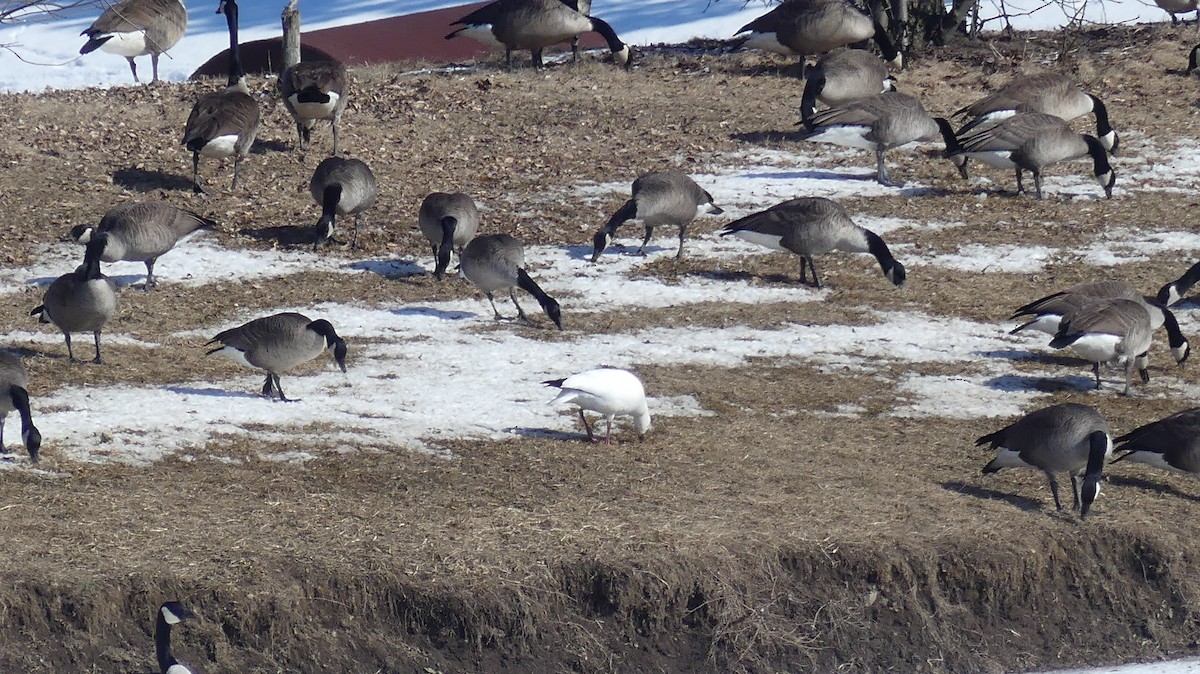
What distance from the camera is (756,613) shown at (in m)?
7.27

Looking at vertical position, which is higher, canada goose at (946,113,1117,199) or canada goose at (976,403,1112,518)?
canada goose at (946,113,1117,199)

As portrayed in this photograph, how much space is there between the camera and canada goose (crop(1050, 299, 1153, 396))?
10164mm

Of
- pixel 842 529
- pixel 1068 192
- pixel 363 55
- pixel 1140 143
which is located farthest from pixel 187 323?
pixel 363 55

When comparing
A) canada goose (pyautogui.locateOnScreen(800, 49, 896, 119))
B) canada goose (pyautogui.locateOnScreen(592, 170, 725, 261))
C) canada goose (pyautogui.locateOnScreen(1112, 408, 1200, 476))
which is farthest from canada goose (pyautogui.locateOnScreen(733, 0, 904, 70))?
canada goose (pyautogui.locateOnScreen(1112, 408, 1200, 476))

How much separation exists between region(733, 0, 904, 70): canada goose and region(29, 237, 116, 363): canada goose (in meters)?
11.6

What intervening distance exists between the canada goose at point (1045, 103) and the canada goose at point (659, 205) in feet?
14.3

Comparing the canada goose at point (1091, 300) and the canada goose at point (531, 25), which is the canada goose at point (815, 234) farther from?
the canada goose at point (531, 25)

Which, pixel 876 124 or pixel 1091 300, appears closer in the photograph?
pixel 1091 300

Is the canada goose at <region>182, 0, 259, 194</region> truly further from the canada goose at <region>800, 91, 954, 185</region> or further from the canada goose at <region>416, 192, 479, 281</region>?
the canada goose at <region>800, 91, 954, 185</region>

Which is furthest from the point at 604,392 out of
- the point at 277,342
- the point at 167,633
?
the point at 167,633

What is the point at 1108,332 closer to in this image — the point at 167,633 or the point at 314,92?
the point at 167,633

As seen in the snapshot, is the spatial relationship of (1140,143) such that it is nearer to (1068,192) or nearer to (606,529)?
(1068,192)

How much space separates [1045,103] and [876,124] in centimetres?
260

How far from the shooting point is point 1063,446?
26.5ft
